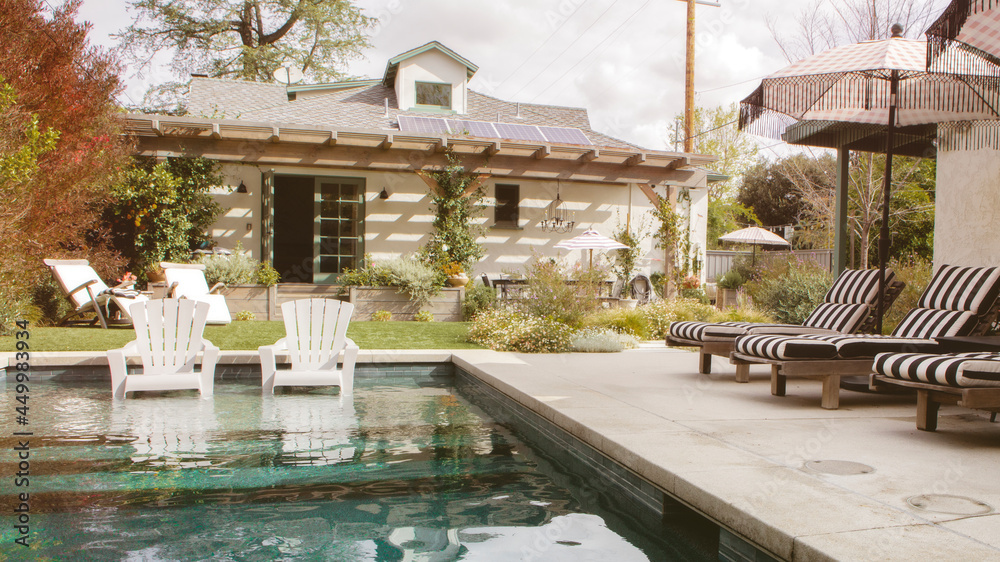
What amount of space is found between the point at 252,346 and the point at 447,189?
5908mm

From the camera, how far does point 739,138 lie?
30.3 metres

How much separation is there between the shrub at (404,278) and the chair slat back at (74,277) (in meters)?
3.61

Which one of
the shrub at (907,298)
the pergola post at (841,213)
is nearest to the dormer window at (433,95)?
the pergola post at (841,213)

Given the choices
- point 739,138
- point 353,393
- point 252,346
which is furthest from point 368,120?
point 739,138

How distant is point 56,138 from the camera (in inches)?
335

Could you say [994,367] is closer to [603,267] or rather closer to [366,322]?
[366,322]

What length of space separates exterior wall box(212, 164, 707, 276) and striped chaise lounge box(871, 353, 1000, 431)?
33.9 ft

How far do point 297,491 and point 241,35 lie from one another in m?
22.9

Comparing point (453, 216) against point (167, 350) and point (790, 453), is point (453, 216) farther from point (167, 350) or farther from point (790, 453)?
point (790, 453)

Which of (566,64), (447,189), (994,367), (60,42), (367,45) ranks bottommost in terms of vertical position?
(994,367)

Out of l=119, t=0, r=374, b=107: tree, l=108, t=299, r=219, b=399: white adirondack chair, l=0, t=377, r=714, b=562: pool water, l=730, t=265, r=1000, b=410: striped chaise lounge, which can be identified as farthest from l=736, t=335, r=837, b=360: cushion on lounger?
l=119, t=0, r=374, b=107: tree

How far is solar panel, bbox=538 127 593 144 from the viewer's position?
588 inches

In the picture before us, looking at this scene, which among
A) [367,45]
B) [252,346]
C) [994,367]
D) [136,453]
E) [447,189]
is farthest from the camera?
[367,45]

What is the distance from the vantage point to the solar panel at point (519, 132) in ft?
46.0
